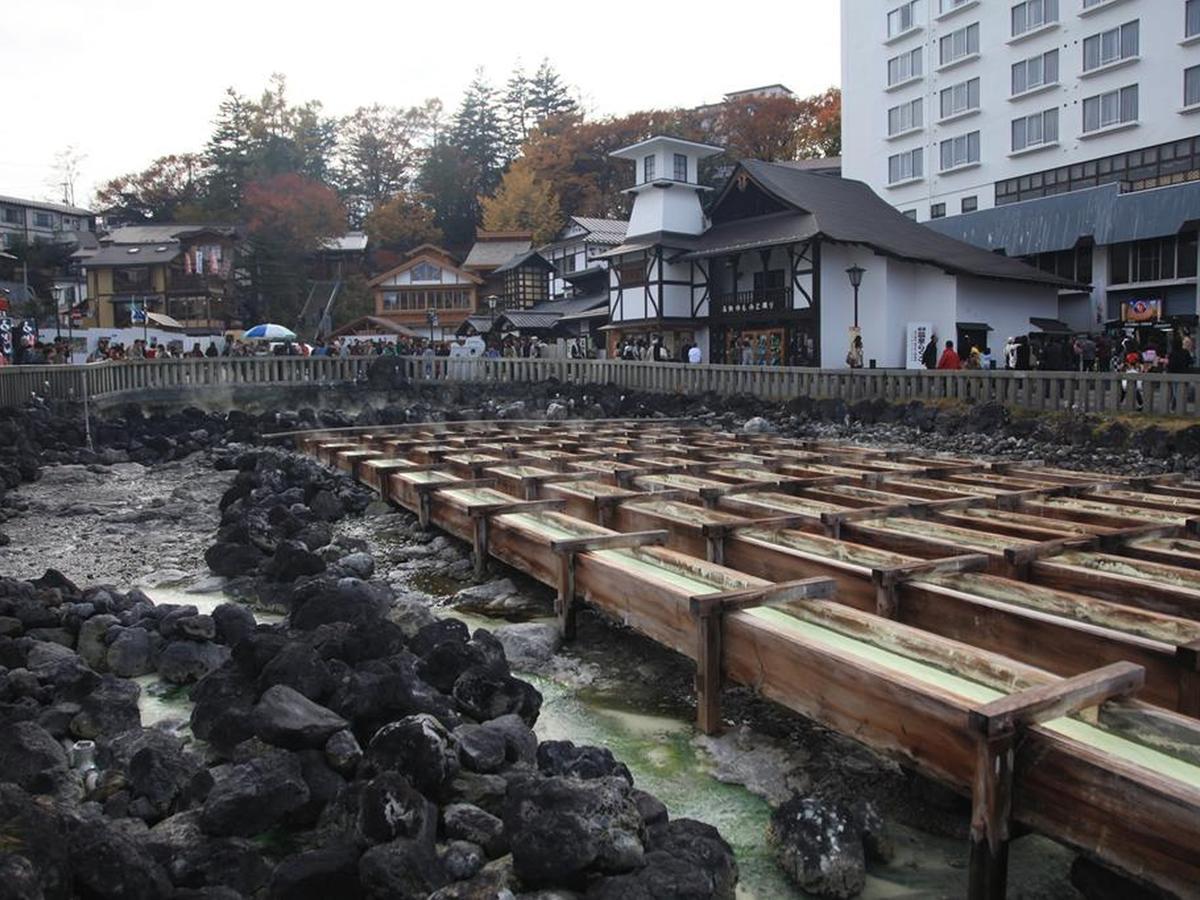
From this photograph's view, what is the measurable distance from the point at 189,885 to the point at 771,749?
3.14 metres

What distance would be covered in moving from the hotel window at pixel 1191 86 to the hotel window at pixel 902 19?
14.7 m

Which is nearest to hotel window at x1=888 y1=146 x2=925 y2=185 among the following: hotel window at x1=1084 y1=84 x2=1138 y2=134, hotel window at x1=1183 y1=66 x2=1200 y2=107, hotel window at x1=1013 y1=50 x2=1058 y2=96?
hotel window at x1=1013 y1=50 x2=1058 y2=96

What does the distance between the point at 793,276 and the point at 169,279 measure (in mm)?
40046

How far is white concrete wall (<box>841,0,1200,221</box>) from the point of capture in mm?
33500

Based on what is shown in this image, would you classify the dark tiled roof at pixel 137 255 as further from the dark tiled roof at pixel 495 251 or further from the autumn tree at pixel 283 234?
the dark tiled roof at pixel 495 251

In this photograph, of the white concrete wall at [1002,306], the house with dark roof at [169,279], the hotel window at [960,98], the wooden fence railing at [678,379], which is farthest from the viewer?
→ the house with dark roof at [169,279]

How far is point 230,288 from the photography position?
56.7 metres

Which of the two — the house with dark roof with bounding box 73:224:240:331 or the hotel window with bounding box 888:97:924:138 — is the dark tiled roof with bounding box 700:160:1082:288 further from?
the house with dark roof with bounding box 73:224:240:331

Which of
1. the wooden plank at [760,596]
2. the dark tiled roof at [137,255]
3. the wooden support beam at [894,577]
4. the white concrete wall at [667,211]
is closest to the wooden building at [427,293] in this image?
the dark tiled roof at [137,255]

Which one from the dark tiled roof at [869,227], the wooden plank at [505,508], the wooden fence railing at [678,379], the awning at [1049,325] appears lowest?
the wooden plank at [505,508]

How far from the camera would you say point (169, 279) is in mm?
55219

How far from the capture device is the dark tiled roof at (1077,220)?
105 ft

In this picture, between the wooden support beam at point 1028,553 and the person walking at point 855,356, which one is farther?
the person walking at point 855,356

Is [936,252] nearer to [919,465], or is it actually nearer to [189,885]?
[919,465]
